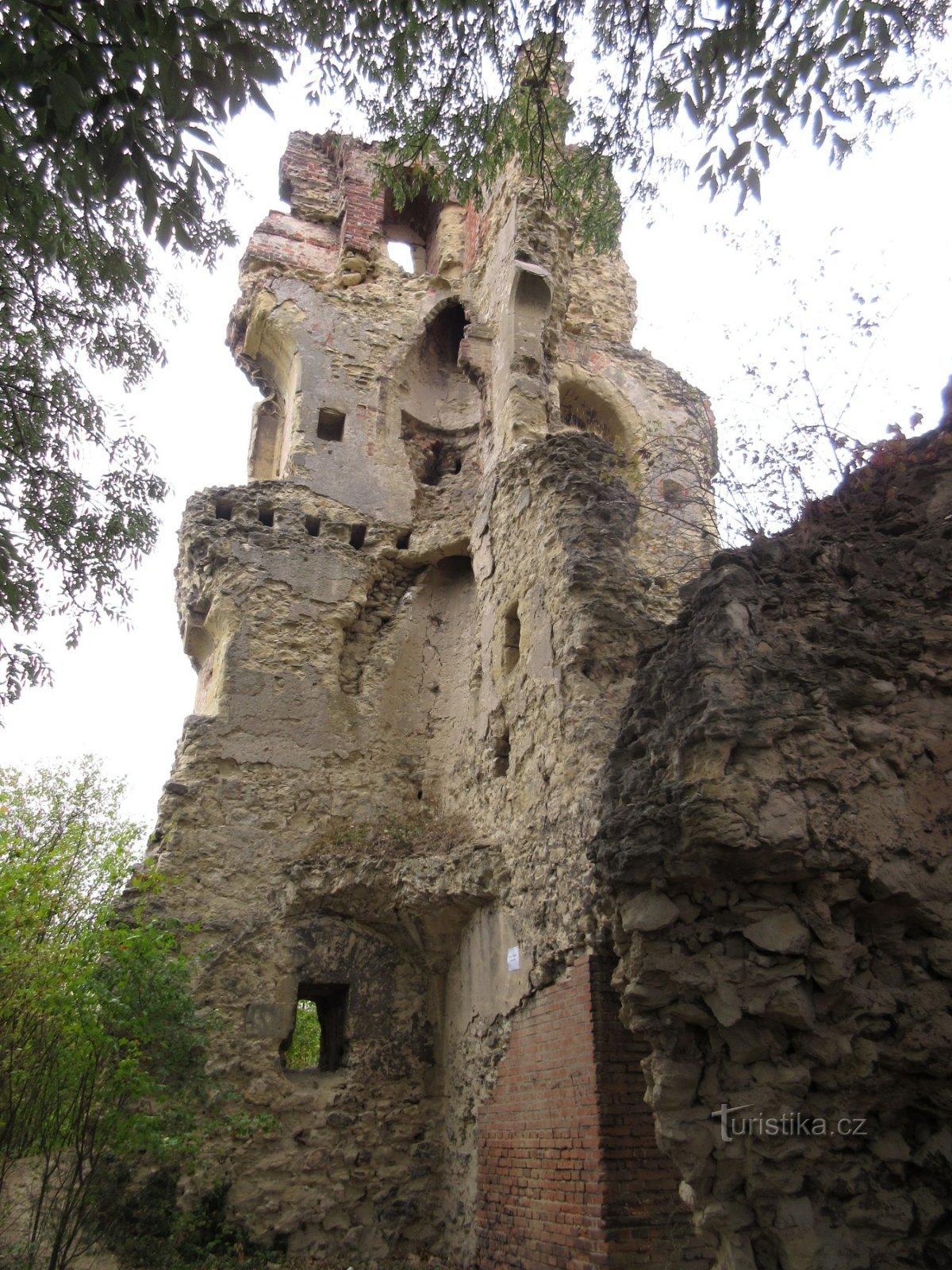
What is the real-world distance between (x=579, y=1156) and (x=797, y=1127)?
8.25ft

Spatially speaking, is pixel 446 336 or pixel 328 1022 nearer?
pixel 328 1022

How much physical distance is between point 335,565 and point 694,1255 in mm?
7540

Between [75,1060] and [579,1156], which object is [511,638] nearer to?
[579,1156]

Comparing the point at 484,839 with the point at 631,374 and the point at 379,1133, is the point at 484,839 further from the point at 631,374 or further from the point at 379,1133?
the point at 631,374

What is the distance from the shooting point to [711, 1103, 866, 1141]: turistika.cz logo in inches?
Result: 146

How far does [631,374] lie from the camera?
1517 centimetres

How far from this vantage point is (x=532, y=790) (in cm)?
754

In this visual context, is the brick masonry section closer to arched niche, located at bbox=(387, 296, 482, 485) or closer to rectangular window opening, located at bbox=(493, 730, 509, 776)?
rectangular window opening, located at bbox=(493, 730, 509, 776)

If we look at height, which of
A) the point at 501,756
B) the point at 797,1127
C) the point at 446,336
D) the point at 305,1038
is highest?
the point at 446,336

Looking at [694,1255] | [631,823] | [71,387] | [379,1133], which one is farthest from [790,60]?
[379,1133]

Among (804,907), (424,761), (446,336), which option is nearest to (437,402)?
(446,336)

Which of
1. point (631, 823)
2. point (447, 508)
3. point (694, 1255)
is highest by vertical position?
point (447, 508)

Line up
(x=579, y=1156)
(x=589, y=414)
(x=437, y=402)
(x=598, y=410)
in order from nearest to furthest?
1. (x=579, y=1156)
2. (x=437, y=402)
3. (x=598, y=410)
4. (x=589, y=414)

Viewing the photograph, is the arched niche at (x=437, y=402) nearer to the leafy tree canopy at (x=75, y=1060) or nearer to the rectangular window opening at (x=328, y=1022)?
the rectangular window opening at (x=328, y=1022)
